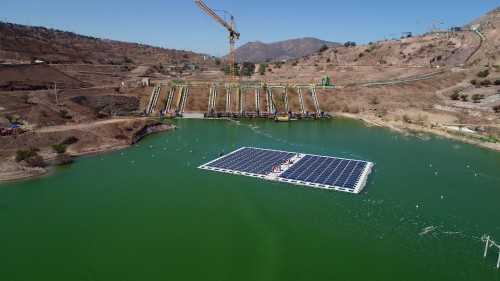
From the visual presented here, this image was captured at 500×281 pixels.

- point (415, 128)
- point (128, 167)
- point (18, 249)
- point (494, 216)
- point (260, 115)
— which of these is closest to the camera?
point (18, 249)

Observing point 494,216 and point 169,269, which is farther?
point 494,216

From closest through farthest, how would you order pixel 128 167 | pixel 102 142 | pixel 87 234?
pixel 87 234
pixel 128 167
pixel 102 142

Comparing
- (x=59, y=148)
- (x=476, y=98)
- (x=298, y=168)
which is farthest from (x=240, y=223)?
(x=476, y=98)

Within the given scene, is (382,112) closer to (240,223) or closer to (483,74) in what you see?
(483,74)

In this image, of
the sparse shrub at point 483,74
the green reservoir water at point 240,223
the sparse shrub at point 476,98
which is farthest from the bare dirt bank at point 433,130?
the sparse shrub at point 483,74

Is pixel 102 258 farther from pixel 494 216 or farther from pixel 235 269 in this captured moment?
pixel 494 216

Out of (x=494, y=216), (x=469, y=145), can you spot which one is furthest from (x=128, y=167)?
Answer: (x=469, y=145)
